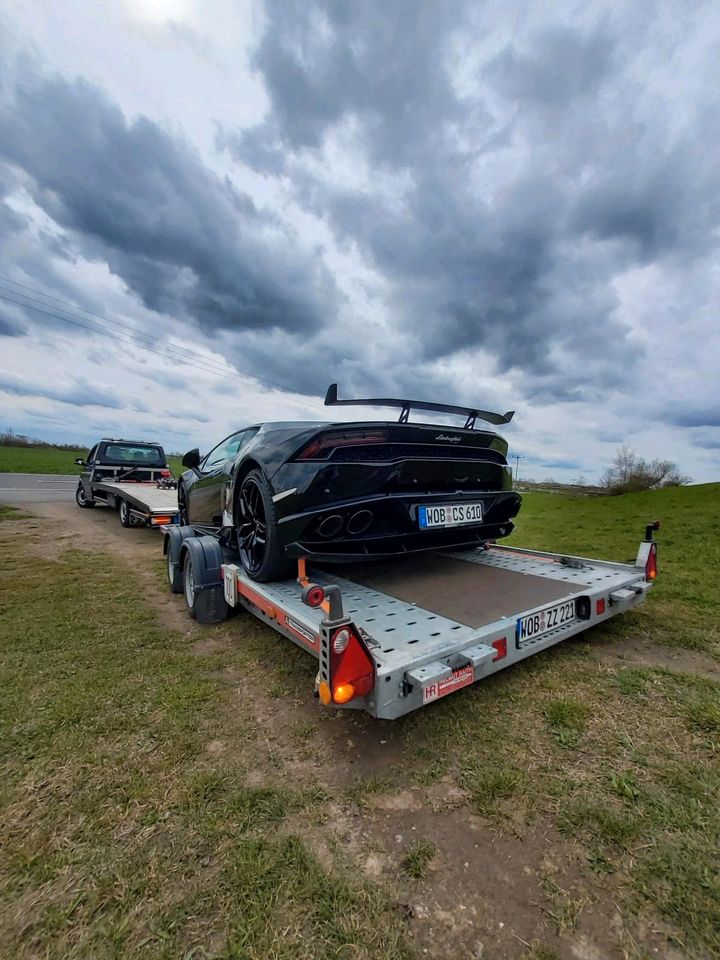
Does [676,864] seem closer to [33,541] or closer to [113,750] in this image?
[113,750]

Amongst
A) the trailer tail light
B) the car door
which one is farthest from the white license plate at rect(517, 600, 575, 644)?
the car door

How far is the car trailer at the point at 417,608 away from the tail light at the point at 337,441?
70cm

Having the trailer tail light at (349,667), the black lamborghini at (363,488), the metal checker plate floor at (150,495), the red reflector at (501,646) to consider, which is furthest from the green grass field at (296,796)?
the metal checker plate floor at (150,495)

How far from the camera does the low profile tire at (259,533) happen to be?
114 inches

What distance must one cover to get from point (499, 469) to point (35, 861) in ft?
11.2

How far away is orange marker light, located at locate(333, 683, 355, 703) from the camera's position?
5.73 feet

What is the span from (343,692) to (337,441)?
1.56 meters

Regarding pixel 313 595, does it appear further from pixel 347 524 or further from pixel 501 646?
pixel 501 646

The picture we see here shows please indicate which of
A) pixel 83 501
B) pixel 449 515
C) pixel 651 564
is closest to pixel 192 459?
pixel 449 515

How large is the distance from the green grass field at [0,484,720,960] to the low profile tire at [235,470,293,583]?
0.60m

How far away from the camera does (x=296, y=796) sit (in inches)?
69.6

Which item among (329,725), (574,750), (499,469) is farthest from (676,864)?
(499,469)

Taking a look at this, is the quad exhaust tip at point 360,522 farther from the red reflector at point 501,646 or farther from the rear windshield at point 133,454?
the rear windshield at point 133,454

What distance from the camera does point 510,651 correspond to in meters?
2.36
